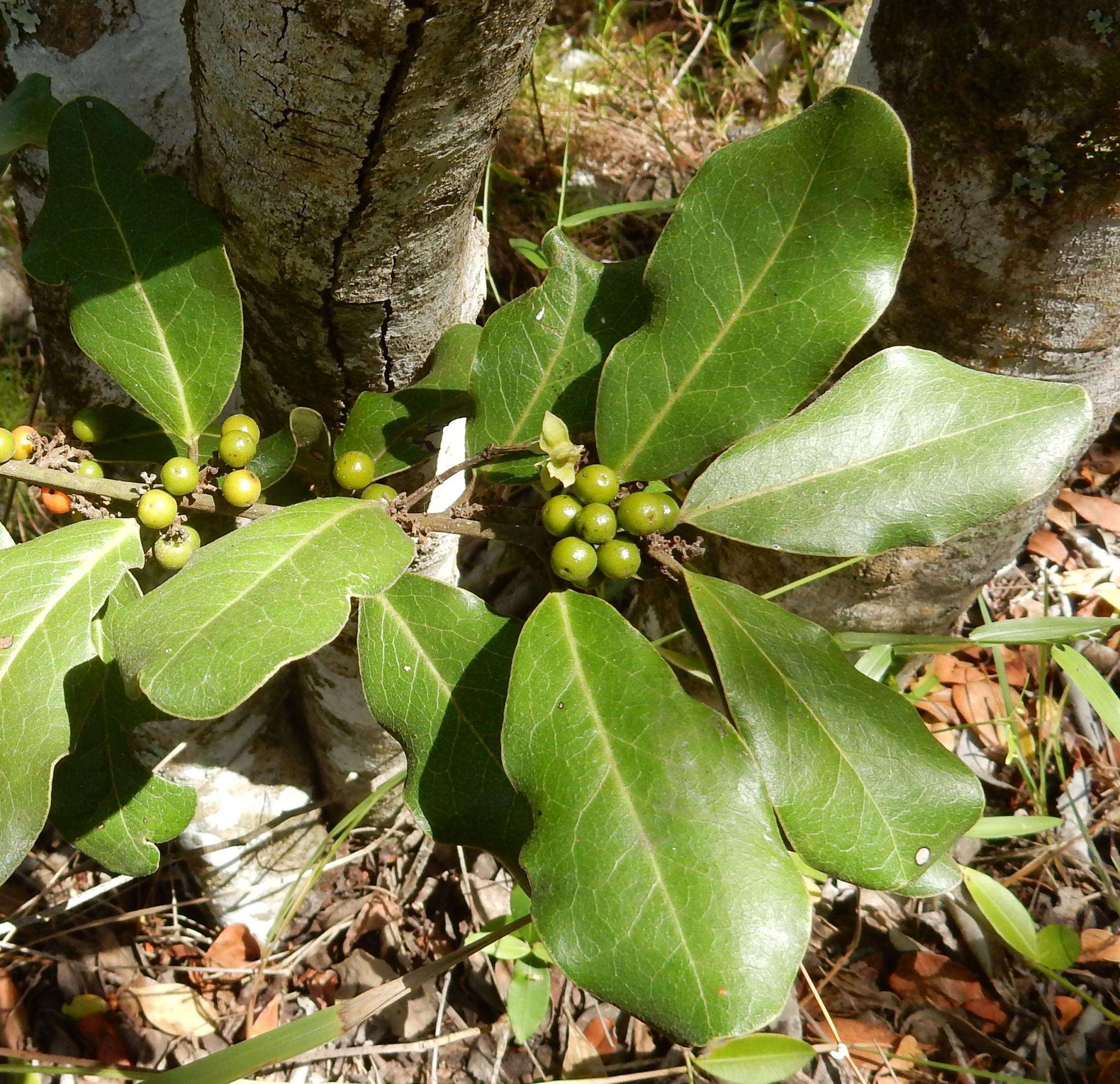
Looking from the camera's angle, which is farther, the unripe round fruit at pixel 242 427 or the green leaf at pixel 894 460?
the unripe round fruit at pixel 242 427

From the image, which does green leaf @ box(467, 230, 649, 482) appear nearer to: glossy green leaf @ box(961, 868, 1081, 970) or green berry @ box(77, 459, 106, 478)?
green berry @ box(77, 459, 106, 478)

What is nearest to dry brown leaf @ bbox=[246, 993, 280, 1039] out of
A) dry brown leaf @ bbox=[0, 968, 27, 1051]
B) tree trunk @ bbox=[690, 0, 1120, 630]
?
dry brown leaf @ bbox=[0, 968, 27, 1051]

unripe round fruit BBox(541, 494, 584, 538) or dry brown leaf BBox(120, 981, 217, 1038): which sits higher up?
unripe round fruit BBox(541, 494, 584, 538)

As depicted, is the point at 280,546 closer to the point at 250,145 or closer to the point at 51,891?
the point at 250,145

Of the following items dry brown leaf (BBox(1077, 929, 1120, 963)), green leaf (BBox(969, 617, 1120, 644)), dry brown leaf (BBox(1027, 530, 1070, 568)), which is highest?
green leaf (BBox(969, 617, 1120, 644))

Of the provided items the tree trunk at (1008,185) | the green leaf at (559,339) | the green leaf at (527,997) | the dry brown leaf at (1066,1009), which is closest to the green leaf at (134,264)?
the green leaf at (559,339)

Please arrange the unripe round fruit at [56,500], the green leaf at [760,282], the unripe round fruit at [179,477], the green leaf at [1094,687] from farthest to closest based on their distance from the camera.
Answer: the green leaf at [1094,687] → the unripe round fruit at [56,500] → the unripe round fruit at [179,477] → the green leaf at [760,282]

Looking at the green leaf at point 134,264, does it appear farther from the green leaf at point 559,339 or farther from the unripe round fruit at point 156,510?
the green leaf at point 559,339

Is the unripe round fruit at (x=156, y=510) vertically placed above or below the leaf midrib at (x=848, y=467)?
above
